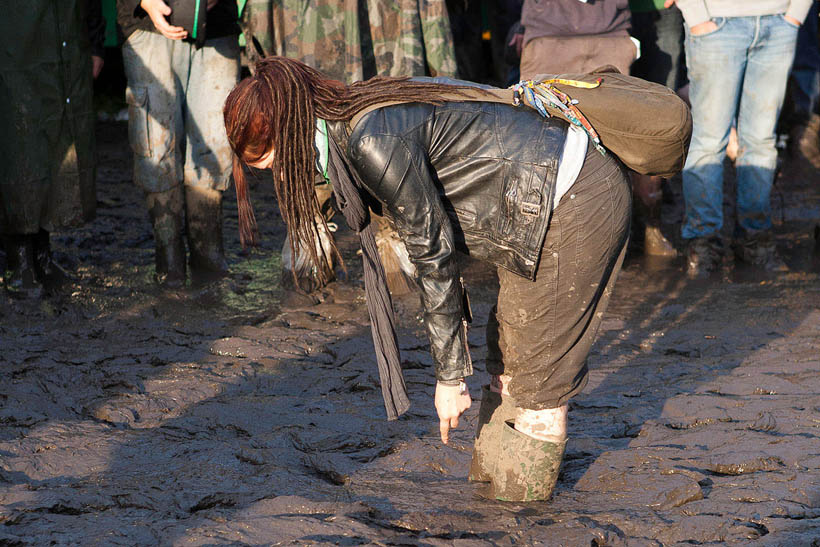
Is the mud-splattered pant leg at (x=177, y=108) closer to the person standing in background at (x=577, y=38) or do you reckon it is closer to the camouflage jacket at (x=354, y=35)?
the camouflage jacket at (x=354, y=35)

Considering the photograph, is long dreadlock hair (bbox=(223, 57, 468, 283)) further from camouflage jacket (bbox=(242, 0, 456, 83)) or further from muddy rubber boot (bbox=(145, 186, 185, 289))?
camouflage jacket (bbox=(242, 0, 456, 83))

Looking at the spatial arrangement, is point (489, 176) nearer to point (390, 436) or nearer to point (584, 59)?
point (390, 436)

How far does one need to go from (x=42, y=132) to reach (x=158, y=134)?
0.56m

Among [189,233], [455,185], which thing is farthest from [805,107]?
[455,185]

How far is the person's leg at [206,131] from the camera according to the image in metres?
4.75

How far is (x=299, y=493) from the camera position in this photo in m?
2.73

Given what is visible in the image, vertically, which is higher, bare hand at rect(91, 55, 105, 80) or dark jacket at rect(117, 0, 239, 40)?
dark jacket at rect(117, 0, 239, 40)

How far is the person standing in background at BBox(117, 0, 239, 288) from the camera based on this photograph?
4.57 meters

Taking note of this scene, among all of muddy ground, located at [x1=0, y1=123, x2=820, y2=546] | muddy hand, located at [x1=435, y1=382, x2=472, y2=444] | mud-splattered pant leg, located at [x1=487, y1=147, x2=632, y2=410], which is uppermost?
mud-splattered pant leg, located at [x1=487, y1=147, x2=632, y2=410]

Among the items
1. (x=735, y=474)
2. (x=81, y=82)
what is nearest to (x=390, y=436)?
(x=735, y=474)

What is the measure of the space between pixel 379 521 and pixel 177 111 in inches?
113

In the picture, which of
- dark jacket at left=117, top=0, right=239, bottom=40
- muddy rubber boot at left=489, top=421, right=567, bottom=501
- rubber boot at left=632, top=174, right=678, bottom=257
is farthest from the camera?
rubber boot at left=632, top=174, right=678, bottom=257

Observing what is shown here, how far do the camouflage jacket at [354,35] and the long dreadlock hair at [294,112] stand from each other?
2.56 m

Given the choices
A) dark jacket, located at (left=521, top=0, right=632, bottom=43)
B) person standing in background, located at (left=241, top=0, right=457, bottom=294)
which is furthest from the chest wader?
dark jacket, located at (left=521, top=0, right=632, bottom=43)
